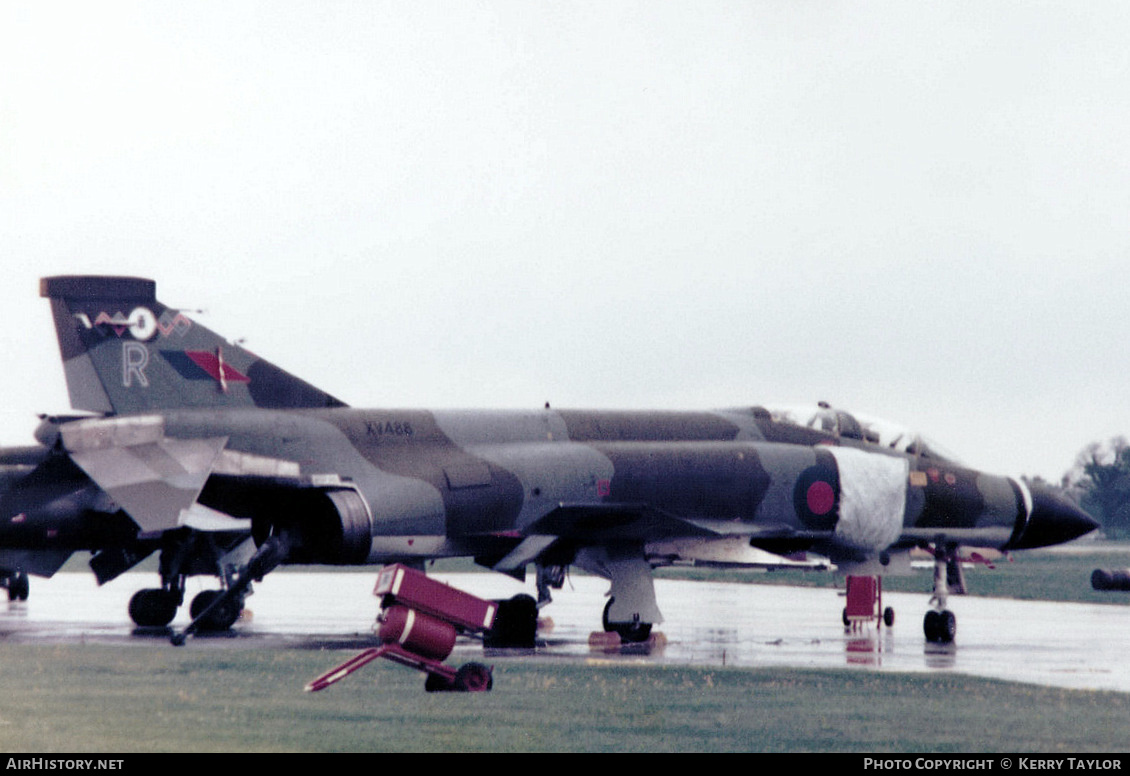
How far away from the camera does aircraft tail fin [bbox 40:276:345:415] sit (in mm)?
21156

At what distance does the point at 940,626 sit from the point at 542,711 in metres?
10.2

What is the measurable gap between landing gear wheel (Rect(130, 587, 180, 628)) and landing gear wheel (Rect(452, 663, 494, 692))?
11.7m

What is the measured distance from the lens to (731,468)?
862 inches

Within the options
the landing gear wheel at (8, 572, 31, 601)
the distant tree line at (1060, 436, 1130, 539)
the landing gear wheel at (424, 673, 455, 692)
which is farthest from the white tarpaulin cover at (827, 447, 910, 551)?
the distant tree line at (1060, 436, 1130, 539)

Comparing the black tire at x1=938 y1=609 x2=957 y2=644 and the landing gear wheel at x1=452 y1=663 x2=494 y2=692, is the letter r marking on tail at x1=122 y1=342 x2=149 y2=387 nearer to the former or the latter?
the landing gear wheel at x1=452 y1=663 x2=494 y2=692

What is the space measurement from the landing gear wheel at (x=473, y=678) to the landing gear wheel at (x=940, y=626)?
915 cm

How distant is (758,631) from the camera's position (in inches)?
902

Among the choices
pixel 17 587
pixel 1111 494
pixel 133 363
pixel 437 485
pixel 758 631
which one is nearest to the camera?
pixel 437 485

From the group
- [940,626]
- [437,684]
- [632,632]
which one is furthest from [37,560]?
[940,626]

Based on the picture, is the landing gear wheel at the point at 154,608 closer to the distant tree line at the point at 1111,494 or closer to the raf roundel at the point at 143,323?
the raf roundel at the point at 143,323

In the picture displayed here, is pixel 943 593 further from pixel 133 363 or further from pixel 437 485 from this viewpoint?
pixel 133 363

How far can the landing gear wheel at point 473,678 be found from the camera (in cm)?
1334

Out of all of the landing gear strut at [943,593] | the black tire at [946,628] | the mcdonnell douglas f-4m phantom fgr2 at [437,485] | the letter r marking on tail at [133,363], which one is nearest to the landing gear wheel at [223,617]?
the mcdonnell douglas f-4m phantom fgr2 at [437,485]
